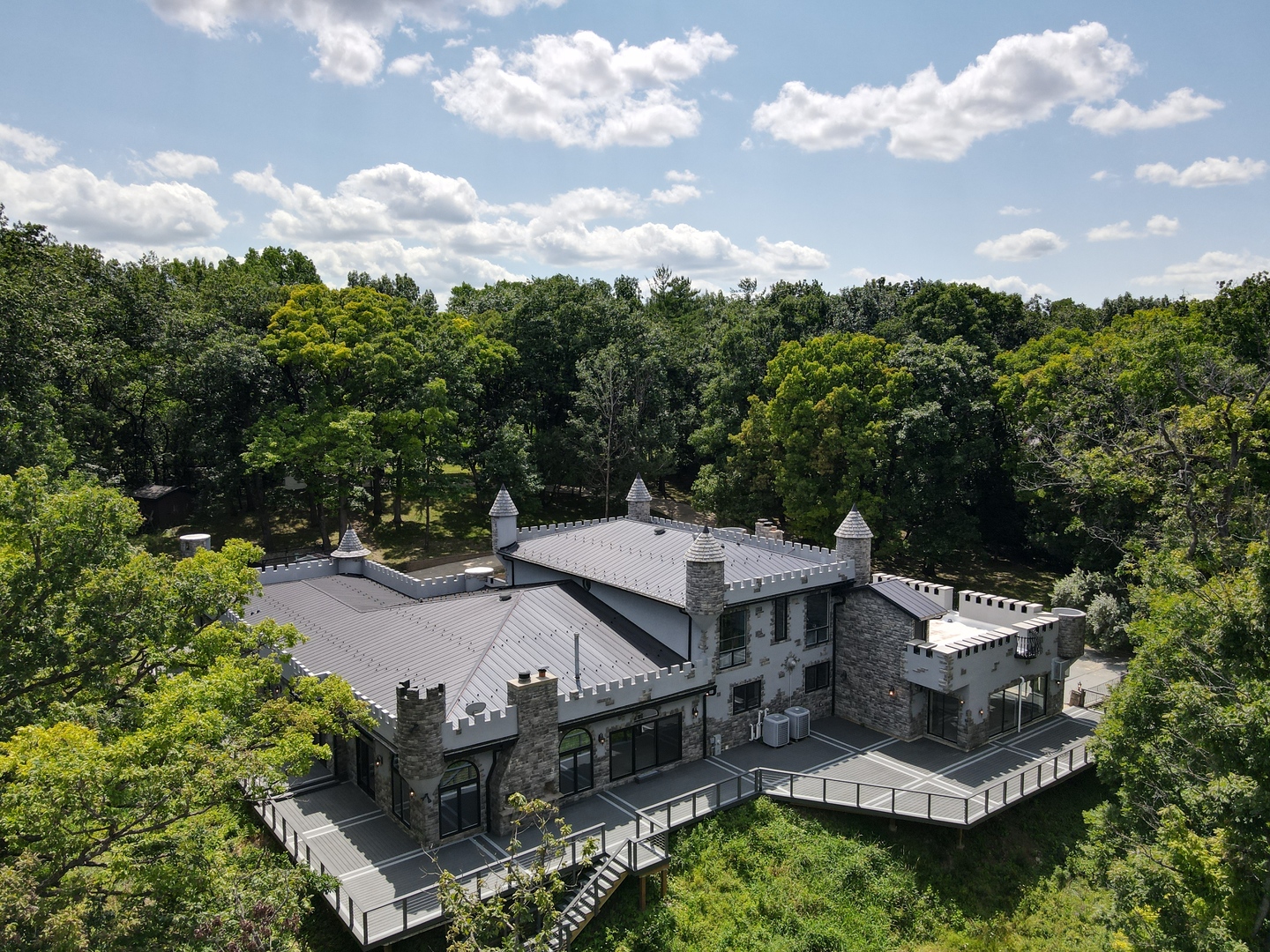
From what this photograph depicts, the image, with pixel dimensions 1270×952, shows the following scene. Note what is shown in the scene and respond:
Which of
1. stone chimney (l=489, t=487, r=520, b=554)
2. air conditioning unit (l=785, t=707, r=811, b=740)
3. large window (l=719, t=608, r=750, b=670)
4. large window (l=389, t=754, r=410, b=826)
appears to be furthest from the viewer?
stone chimney (l=489, t=487, r=520, b=554)

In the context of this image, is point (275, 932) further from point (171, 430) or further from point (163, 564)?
point (171, 430)

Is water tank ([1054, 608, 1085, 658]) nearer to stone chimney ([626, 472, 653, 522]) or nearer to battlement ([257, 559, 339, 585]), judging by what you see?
stone chimney ([626, 472, 653, 522])

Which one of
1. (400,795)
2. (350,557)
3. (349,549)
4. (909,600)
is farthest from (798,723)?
(349,549)

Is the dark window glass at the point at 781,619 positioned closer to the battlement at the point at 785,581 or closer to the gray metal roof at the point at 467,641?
the battlement at the point at 785,581

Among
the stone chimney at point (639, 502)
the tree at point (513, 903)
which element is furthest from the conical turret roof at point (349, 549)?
the tree at point (513, 903)

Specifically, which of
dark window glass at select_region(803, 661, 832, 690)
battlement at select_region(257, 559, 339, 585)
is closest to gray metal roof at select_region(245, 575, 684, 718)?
battlement at select_region(257, 559, 339, 585)

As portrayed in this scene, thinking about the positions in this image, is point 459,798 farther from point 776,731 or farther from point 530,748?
point 776,731
